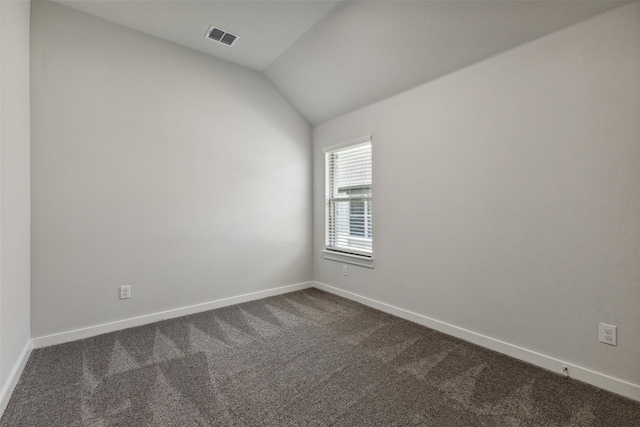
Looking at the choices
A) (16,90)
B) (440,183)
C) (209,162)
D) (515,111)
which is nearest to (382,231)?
(440,183)

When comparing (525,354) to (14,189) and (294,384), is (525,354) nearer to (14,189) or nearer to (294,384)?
(294,384)

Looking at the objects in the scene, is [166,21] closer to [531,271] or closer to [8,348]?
[8,348]

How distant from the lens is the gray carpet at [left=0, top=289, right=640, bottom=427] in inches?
60.6

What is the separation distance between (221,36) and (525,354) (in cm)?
389

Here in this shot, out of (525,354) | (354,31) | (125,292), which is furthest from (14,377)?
(354,31)

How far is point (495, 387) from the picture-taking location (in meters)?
1.78

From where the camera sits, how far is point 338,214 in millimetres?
3885

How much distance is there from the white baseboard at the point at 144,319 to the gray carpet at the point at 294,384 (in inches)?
3.6

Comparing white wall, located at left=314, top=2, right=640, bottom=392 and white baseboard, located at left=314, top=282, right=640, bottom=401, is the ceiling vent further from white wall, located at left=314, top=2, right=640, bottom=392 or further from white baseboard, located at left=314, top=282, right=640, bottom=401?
white baseboard, located at left=314, top=282, right=640, bottom=401

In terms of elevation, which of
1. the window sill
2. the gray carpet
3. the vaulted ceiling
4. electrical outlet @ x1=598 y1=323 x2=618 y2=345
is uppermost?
the vaulted ceiling

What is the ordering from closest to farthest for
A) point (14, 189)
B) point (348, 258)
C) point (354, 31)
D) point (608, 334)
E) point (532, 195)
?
point (608, 334) → point (14, 189) → point (532, 195) → point (354, 31) → point (348, 258)

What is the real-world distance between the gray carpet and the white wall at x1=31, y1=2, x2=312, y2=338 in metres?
0.54

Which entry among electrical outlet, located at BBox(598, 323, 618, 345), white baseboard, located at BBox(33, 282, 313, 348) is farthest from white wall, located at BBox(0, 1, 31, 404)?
electrical outlet, located at BBox(598, 323, 618, 345)

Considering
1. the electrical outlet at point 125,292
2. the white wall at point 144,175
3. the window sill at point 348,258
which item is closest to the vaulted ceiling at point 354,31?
the white wall at point 144,175
